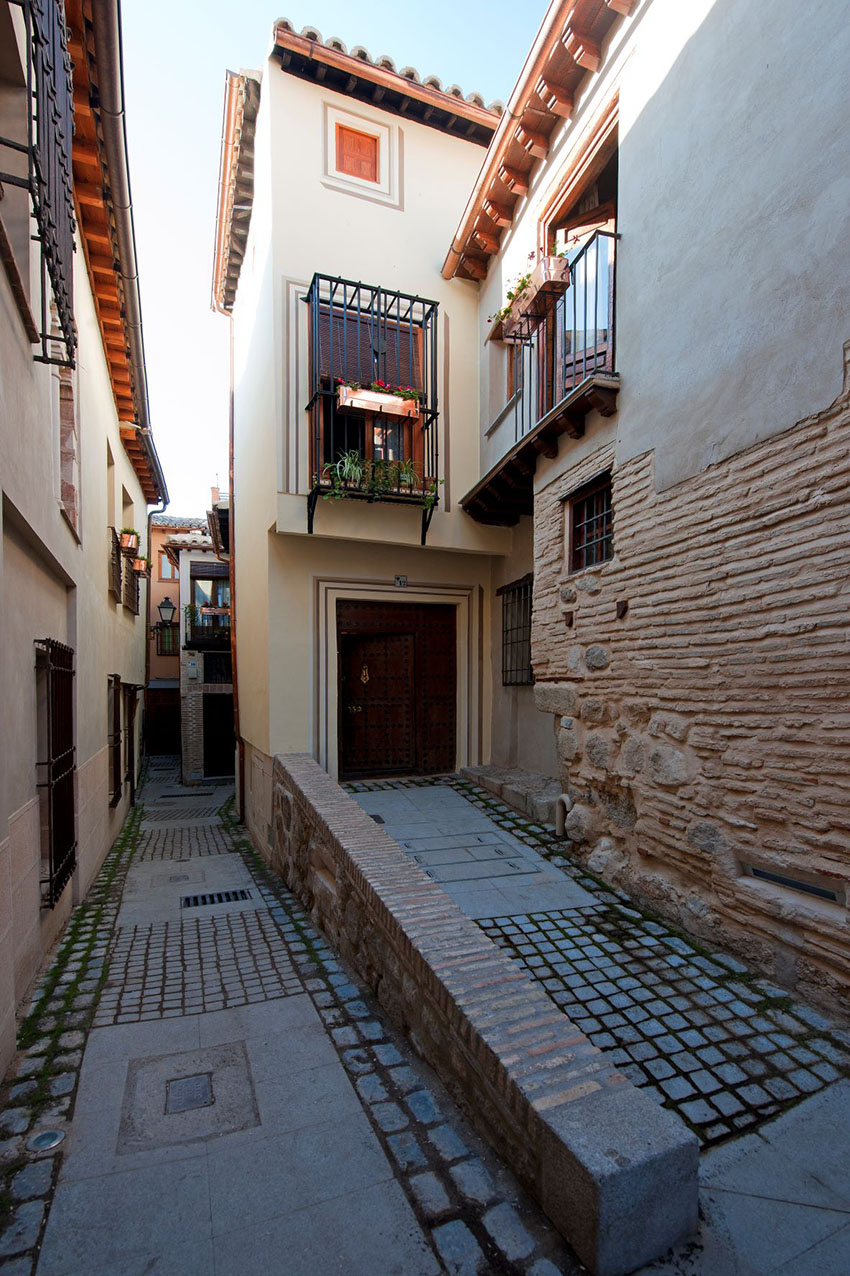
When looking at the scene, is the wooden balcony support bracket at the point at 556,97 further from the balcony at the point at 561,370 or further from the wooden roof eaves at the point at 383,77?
the wooden roof eaves at the point at 383,77

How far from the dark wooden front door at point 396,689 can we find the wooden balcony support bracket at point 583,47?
5399 millimetres

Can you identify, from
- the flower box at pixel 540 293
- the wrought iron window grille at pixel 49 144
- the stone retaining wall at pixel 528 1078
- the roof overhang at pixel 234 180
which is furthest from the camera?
the roof overhang at pixel 234 180

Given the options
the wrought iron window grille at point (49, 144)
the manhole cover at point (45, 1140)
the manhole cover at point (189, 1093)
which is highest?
the wrought iron window grille at point (49, 144)

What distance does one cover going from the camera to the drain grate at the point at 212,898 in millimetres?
5789

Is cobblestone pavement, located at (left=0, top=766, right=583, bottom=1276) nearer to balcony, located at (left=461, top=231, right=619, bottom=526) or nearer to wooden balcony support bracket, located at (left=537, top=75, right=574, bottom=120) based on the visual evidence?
balcony, located at (left=461, top=231, right=619, bottom=526)

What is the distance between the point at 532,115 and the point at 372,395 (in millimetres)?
2866

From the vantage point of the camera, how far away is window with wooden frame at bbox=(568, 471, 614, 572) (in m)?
4.89

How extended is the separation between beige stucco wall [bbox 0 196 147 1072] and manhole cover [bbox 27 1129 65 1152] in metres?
0.52

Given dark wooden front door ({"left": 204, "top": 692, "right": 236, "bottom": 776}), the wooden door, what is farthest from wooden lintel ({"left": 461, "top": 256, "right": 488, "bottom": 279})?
dark wooden front door ({"left": 204, "top": 692, "right": 236, "bottom": 776})

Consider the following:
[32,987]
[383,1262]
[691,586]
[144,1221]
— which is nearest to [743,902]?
[691,586]

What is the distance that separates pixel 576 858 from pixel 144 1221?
11.8ft

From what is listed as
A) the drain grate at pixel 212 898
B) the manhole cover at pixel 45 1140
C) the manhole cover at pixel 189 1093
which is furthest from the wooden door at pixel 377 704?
the manhole cover at pixel 45 1140

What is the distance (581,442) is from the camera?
16.7ft

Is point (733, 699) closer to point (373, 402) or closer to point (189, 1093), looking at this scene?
point (189, 1093)
